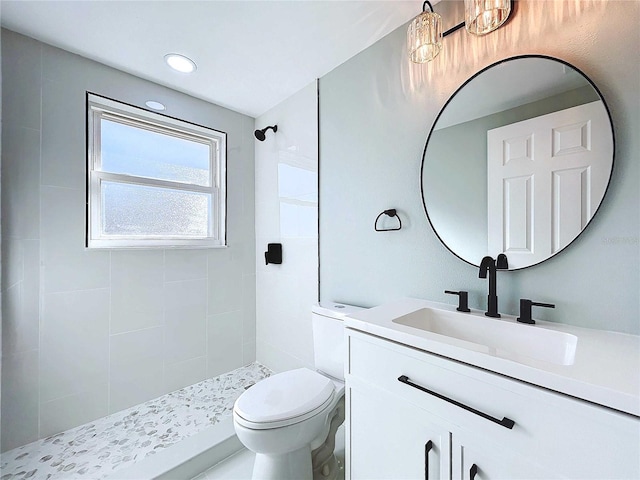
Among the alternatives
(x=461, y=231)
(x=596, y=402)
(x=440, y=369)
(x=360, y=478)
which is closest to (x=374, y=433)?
(x=360, y=478)

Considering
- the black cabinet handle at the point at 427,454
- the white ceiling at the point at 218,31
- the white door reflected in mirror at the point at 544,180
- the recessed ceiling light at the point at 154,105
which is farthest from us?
the recessed ceiling light at the point at 154,105

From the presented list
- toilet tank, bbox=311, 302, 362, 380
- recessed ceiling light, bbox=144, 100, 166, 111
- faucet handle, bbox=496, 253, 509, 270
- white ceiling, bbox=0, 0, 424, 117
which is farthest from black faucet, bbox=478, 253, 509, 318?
recessed ceiling light, bbox=144, 100, 166, 111

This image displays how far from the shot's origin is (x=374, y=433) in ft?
3.09

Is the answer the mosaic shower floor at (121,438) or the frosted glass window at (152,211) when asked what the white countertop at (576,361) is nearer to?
A: the mosaic shower floor at (121,438)

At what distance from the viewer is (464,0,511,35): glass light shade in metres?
1.01

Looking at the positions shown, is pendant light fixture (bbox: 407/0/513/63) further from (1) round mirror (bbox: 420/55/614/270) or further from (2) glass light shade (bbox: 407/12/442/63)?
(1) round mirror (bbox: 420/55/614/270)

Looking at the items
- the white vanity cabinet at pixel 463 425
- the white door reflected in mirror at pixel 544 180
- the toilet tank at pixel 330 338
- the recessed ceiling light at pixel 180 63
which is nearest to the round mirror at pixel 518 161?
the white door reflected in mirror at pixel 544 180

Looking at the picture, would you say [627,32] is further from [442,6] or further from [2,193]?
[2,193]

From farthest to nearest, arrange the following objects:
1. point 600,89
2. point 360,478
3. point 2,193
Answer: point 2,193
point 360,478
point 600,89

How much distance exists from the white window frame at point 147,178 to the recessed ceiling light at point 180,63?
0.38 meters

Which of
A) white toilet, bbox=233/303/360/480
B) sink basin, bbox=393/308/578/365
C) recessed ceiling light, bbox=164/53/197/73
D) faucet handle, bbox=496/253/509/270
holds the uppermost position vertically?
recessed ceiling light, bbox=164/53/197/73

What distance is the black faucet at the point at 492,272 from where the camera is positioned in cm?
102

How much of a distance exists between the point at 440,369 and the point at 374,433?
1.25ft

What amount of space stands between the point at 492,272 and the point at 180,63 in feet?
6.73
